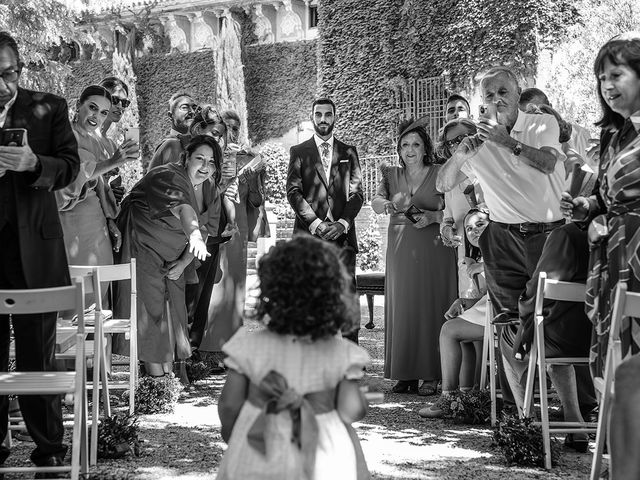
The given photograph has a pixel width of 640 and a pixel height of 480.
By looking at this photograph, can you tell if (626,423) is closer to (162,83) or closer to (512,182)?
(512,182)

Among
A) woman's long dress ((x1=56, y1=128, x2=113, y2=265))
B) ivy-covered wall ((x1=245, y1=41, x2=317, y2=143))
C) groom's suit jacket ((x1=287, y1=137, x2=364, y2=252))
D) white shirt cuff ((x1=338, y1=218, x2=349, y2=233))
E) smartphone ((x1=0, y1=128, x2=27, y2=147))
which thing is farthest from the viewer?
ivy-covered wall ((x1=245, y1=41, x2=317, y2=143))

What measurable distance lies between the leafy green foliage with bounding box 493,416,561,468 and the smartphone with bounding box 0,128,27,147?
3.06 meters

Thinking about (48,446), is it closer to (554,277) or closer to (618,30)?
(554,277)

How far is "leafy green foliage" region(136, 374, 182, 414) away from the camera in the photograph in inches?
253

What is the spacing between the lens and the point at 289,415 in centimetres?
260

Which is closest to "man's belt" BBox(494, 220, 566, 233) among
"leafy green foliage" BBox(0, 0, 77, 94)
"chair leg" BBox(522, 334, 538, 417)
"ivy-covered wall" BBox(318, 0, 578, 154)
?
"chair leg" BBox(522, 334, 538, 417)

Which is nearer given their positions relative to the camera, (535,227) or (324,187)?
(535,227)

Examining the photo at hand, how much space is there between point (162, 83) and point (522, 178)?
30.3 meters

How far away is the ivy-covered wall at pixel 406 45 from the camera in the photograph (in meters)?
20.9

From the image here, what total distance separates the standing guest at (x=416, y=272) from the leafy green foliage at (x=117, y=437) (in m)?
2.95

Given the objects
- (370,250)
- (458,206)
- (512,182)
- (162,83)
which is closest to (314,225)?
(458,206)

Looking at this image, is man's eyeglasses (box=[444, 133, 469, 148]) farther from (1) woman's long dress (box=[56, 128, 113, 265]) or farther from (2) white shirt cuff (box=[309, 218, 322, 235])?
(1) woman's long dress (box=[56, 128, 113, 265])

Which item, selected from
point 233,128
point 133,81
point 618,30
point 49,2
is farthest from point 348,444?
point 133,81

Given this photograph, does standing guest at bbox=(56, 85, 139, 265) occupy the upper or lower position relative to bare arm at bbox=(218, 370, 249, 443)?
upper
